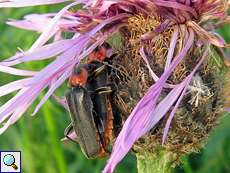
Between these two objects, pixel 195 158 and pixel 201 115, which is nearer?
pixel 201 115

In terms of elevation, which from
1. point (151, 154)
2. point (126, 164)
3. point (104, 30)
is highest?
point (104, 30)

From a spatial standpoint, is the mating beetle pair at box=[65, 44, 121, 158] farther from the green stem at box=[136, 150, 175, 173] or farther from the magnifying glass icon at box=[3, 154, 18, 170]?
the magnifying glass icon at box=[3, 154, 18, 170]

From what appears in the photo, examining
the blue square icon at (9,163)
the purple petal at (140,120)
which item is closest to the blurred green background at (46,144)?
the blue square icon at (9,163)

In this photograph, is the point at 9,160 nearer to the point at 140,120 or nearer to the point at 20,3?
the point at 20,3

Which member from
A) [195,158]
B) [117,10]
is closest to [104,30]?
[117,10]

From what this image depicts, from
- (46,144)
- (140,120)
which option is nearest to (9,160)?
(46,144)

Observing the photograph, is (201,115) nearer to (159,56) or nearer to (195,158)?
(159,56)
